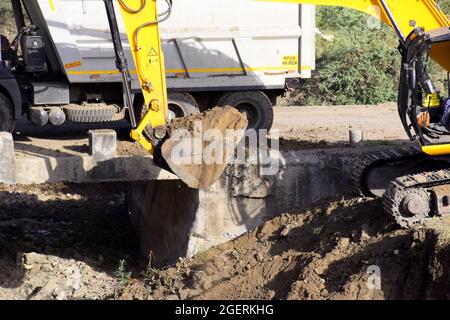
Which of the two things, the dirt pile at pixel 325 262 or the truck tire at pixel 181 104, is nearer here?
the dirt pile at pixel 325 262

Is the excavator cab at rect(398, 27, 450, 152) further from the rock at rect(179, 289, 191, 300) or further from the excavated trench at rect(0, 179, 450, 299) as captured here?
the rock at rect(179, 289, 191, 300)

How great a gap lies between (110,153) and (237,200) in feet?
6.74

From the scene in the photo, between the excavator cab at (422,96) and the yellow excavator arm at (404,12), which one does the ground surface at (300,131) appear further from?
the yellow excavator arm at (404,12)

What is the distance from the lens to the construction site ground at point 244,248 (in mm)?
10070

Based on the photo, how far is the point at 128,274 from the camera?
13.4m

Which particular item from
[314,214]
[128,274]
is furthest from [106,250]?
[314,214]

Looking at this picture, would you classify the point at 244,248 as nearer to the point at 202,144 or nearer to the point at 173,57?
the point at 202,144

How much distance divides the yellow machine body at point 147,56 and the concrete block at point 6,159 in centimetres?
201

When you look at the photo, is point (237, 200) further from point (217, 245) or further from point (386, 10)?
point (386, 10)

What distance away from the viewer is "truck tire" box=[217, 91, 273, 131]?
48.3 feet

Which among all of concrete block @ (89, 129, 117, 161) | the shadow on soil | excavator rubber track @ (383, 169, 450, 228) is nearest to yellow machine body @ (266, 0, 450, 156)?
excavator rubber track @ (383, 169, 450, 228)

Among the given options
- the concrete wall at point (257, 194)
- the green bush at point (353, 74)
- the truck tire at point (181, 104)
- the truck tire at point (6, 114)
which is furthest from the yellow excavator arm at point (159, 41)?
the green bush at point (353, 74)

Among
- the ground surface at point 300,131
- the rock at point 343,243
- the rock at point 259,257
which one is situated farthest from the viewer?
the ground surface at point 300,131
